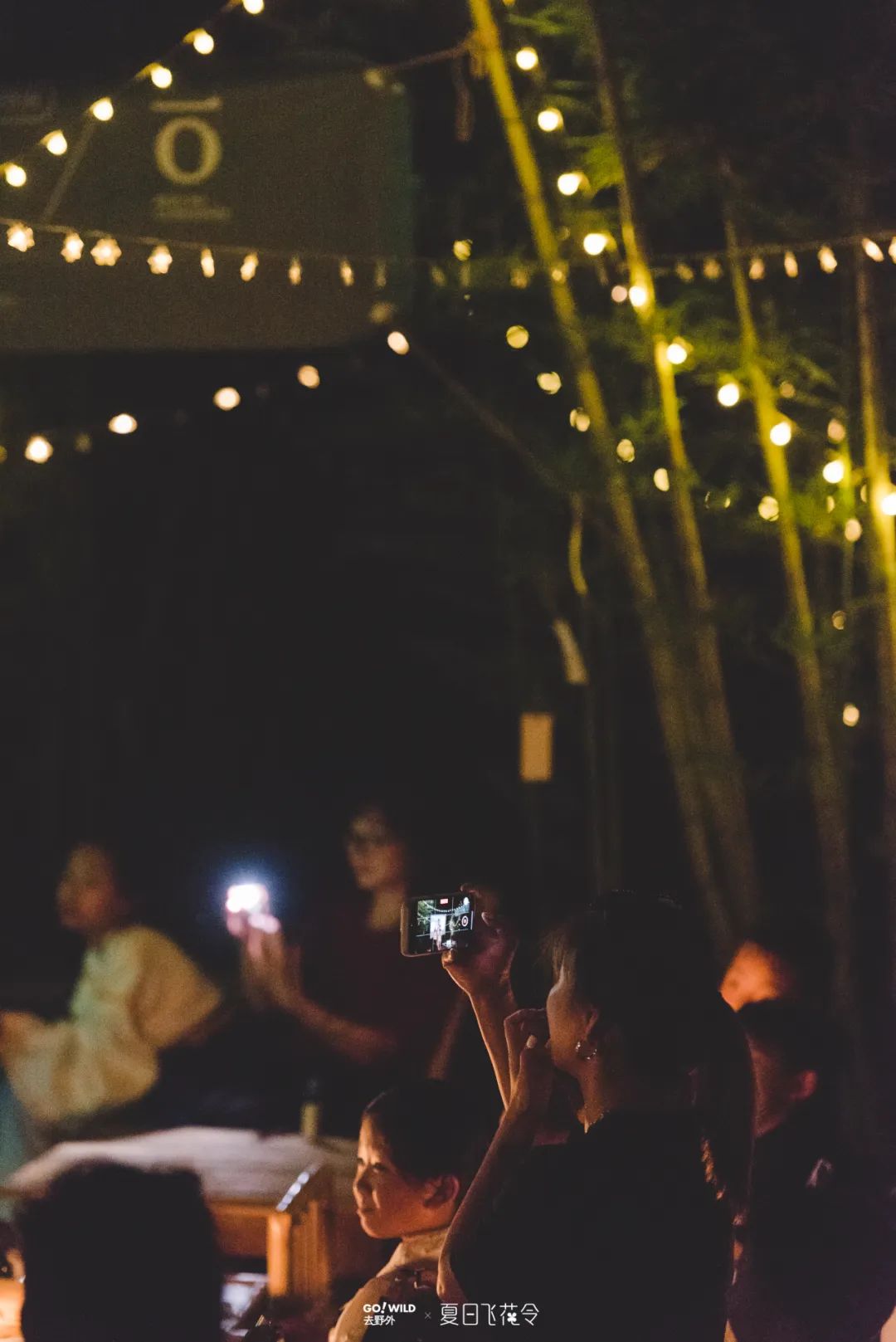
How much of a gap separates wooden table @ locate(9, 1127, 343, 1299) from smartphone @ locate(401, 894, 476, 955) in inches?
36.0

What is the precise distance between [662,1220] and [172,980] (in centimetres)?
188

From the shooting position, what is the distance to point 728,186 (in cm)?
333

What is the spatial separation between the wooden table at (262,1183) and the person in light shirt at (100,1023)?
0.51 ft

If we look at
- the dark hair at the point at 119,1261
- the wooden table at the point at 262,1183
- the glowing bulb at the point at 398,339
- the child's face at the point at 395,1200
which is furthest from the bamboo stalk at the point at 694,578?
the dark hair at the point at 119,1261

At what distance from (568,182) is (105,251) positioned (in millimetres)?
Answer: 1156

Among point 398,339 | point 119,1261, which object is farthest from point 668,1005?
point 398,339

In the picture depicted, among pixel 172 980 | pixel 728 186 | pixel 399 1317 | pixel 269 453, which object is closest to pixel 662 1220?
pixel 399 1317

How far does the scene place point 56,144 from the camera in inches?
110

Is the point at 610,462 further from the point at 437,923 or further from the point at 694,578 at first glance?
the point at 437,923

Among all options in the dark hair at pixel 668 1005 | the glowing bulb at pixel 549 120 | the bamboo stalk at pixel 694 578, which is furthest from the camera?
the glowing bulb at pixel 549 120

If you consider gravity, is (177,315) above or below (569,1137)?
above

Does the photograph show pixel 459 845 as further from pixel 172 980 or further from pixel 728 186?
pixel 728 186

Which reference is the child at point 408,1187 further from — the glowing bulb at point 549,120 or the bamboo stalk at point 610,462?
the glowing bulb at point 549,120

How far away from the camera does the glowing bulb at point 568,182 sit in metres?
3.39
